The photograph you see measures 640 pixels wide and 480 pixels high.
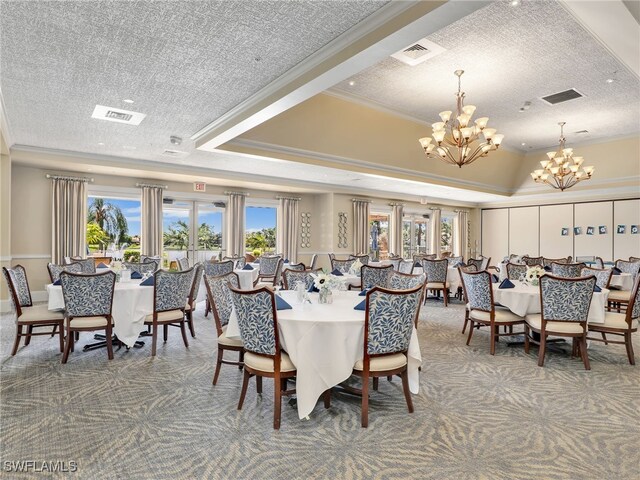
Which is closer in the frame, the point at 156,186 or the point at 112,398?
the point at 112,398

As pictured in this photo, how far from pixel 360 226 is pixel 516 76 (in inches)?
251

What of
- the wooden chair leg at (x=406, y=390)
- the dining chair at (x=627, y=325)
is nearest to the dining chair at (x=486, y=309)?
the dining chair at (x=627, y=325)

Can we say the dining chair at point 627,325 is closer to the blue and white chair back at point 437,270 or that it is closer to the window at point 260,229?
the blue and white chair back at point 437,270

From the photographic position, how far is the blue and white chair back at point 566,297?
12.7ft

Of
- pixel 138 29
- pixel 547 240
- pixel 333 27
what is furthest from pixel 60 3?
pixel 547 240

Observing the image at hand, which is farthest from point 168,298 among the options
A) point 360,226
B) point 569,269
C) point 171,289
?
A: point 360,226

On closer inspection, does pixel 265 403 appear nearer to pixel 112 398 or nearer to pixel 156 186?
pixel 112 398

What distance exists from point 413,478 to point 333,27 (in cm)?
314

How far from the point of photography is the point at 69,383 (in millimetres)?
3420

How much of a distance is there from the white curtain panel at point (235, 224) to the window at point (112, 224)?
218 centimetres

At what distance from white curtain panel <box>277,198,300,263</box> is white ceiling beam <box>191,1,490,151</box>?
624 cm

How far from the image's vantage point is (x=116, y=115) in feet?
15.9

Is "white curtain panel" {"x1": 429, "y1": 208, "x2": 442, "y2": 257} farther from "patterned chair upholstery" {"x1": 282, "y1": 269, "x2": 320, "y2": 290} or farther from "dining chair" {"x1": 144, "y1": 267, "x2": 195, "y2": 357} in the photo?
"dining chair" {"x1": 144, "y1": 267, "x2": 195, "y2": 357}

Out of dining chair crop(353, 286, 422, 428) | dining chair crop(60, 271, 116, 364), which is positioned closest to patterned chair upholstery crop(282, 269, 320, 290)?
dining chair crop(353, 286, 422, 428)
